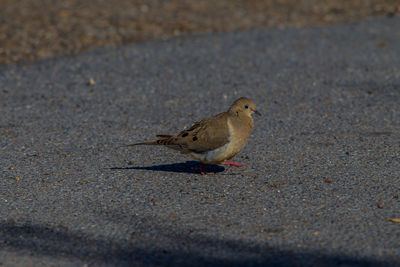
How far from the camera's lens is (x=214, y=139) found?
630 centimetres

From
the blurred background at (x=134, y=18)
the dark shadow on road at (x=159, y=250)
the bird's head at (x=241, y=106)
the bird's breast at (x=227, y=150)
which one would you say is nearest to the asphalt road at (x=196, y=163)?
the dark shadow on road at (x=159, y=250)

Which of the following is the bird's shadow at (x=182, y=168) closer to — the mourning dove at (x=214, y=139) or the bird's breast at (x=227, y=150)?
the mourning dove at (x=214, y=139)

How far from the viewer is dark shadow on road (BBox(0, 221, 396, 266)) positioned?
176 inches

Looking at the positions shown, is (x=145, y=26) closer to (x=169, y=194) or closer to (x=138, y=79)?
(x=138, y=79)

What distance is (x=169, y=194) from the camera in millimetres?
5848

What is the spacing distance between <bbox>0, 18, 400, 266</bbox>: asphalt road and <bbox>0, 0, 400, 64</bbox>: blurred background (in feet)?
2.85

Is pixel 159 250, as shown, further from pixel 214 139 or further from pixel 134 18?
pixel 134 18

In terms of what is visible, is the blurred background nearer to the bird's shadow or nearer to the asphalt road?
the asphalt road

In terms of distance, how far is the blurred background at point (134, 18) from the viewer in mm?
12320

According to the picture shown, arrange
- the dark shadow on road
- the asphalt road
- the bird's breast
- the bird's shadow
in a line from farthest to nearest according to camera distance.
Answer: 1. the bird's shadow
2. the bird's breast
3. the asphalt road
4. the dark shadow on road

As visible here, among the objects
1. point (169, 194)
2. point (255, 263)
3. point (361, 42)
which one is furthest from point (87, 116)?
point (361, 42)

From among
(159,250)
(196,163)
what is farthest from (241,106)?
(159,250)

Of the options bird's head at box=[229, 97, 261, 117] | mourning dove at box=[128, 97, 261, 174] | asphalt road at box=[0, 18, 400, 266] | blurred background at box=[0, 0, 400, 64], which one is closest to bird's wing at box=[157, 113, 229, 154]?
mourning dove at box=[128, 97, 261, 174]

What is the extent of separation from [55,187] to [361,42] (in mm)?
7789
